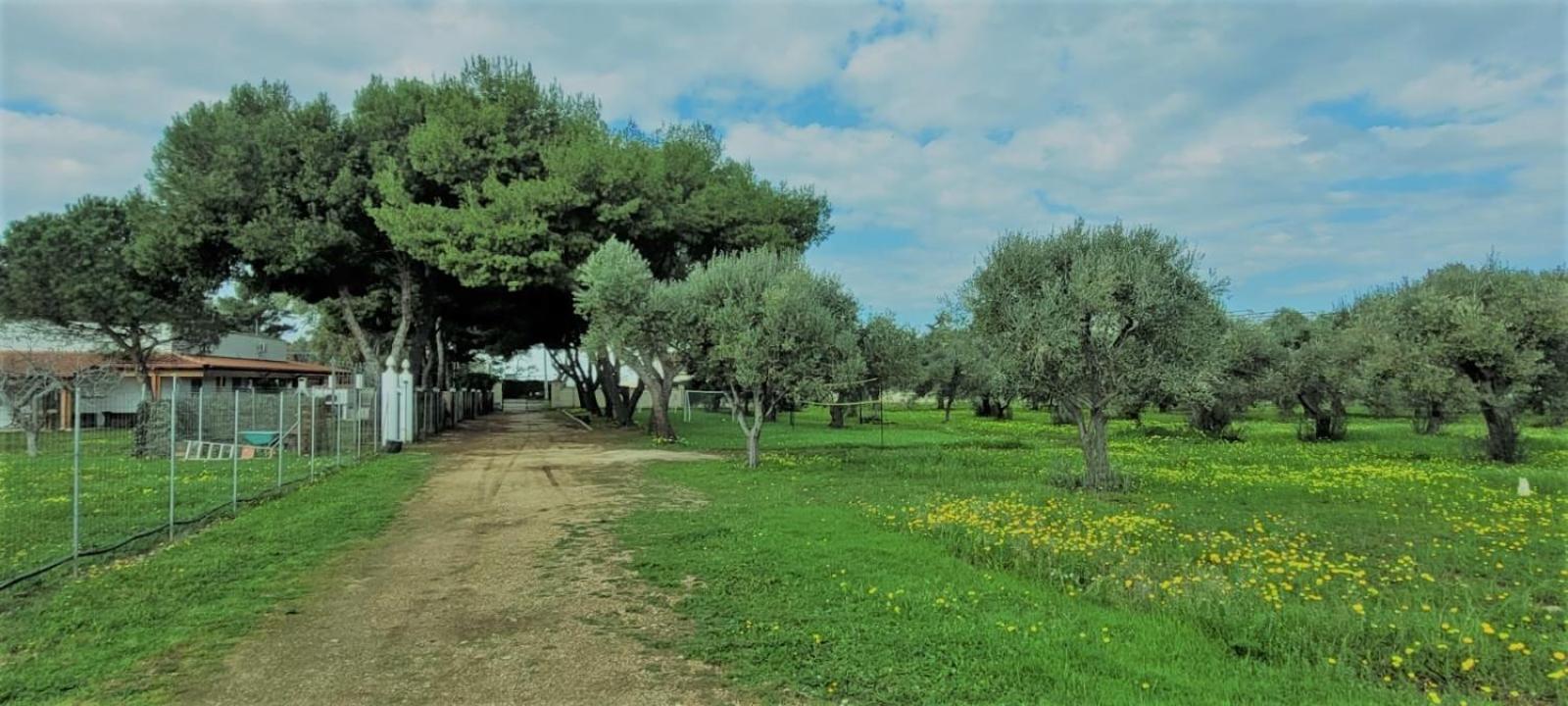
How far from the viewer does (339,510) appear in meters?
11.7

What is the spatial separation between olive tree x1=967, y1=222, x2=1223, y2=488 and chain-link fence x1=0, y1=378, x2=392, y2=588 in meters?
11.9

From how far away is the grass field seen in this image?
185 inches

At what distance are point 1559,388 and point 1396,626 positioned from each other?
69.2ft

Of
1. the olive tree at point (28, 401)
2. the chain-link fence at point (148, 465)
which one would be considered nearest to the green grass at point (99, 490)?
the chain-link fence at point (148, 465)

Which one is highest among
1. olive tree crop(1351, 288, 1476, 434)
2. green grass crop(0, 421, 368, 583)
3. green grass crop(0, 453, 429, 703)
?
olive tree crop(1351, 288, 1476, 434)

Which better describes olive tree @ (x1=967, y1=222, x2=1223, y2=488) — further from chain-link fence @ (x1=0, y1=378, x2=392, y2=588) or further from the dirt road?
chain-link fence @ (x1=0, y1=378, x2=392, y2=588)

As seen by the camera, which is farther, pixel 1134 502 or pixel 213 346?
pixel 213 346

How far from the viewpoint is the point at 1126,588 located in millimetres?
6504

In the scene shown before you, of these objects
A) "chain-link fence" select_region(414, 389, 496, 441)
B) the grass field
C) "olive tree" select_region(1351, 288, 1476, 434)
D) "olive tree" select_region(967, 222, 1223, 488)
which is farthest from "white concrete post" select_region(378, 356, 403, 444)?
"olive tree" select_region(1351, 288, 1476, 434)

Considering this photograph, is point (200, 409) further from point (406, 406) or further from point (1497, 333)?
point (1497, 333)

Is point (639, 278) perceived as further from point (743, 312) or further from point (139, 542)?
point (139, 542)

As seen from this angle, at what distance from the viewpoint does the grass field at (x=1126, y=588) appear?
4.69 meters

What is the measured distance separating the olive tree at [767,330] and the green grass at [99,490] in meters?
8.45

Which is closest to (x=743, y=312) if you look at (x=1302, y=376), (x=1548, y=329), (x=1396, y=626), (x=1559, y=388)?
(x=1396, y=626)
